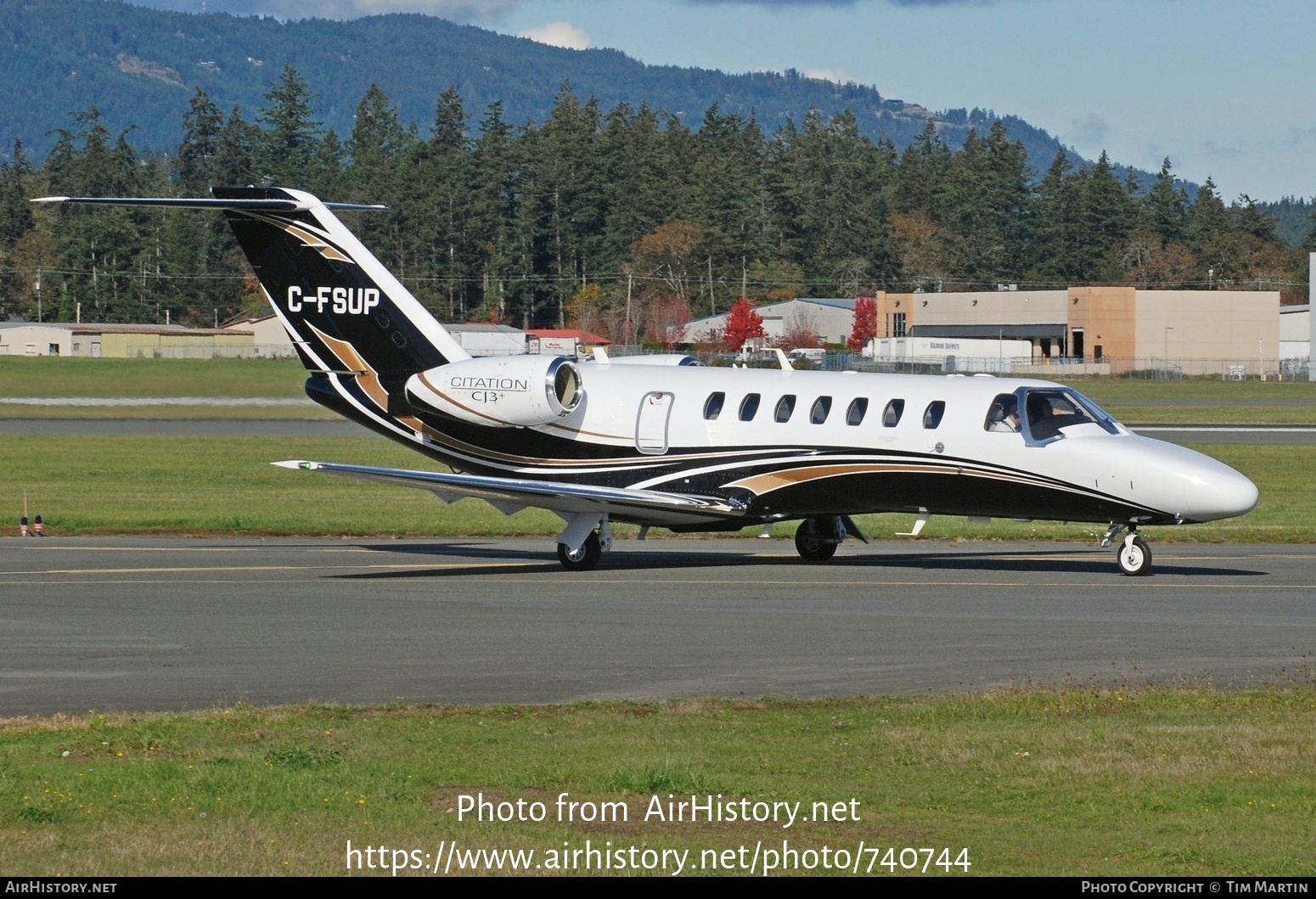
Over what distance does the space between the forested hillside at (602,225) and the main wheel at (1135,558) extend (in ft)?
→ 398

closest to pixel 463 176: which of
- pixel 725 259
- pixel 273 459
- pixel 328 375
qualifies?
pixel 725 259

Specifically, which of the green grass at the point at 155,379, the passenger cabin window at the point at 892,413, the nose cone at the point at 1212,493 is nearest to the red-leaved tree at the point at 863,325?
the green grass at the point at 155,379

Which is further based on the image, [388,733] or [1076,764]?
[388,733]

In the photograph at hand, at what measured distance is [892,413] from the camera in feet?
78.7

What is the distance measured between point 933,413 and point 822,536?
2.97 m

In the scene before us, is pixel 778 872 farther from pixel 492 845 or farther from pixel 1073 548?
pixel 1073 548

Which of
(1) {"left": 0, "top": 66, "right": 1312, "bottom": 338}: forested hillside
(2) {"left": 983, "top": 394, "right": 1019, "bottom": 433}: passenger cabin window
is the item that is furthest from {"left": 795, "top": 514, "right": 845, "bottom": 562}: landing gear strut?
(1) {"left": 0, "top": 66, "right": 1312, "bottom": 338}: forested hillside

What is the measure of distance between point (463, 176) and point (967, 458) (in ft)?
458

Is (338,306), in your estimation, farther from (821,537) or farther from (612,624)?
(612,624)

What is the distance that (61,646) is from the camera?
16656 millimetres

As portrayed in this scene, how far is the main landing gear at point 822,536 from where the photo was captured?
25.6 m

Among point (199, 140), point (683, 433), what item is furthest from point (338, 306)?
point (199, 140)

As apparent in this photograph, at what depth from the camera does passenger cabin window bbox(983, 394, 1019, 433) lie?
23.3 metres

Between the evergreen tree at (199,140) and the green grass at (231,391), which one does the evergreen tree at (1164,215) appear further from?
the evergreen tree at (199,140)
